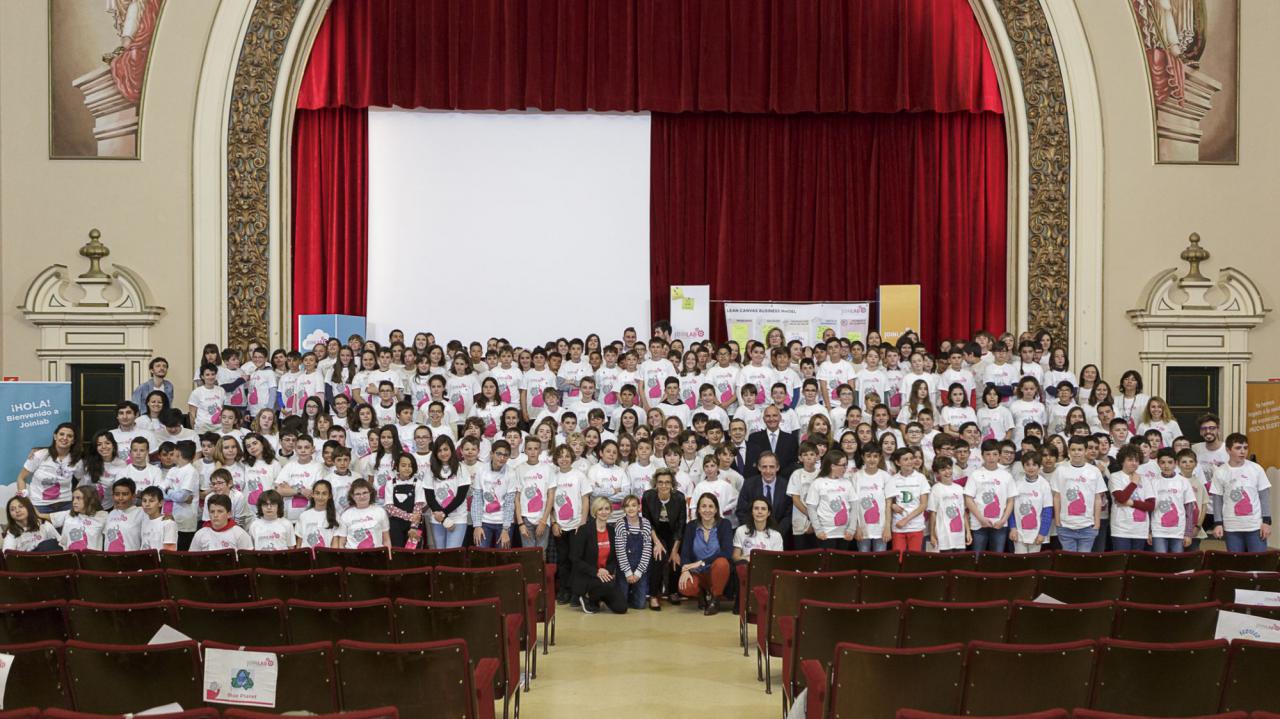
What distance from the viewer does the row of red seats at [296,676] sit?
4.56 metres

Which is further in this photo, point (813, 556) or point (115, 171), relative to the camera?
point (115, 171)

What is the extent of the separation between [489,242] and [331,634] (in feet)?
36.5

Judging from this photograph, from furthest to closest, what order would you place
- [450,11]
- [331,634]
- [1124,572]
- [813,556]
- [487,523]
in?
[450,11] < [487,523] < [813,556] < [1124,572] < [331,634]

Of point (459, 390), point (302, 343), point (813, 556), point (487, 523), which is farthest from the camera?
point (302, 343)

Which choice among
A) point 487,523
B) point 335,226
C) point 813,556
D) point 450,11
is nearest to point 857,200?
point 450,11

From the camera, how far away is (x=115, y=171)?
14492 mm

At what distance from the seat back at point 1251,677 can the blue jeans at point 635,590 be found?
205 inches

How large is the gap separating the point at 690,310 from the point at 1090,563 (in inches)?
351

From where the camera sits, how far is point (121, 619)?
545 centimetres

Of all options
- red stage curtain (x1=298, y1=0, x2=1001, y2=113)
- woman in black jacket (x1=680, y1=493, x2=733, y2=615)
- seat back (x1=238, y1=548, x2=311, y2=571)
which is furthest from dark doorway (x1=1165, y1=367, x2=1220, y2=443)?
seat back (x1=238, y1=548, x2=311, y2=571)

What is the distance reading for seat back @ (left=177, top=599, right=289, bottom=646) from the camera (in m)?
5.41

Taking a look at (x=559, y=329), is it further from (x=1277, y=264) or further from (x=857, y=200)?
(x=1277, y=264)

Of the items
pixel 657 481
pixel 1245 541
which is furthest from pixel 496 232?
pixel 1245 541

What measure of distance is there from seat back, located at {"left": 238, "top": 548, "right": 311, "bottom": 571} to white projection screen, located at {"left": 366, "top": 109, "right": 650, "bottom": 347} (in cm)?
876
